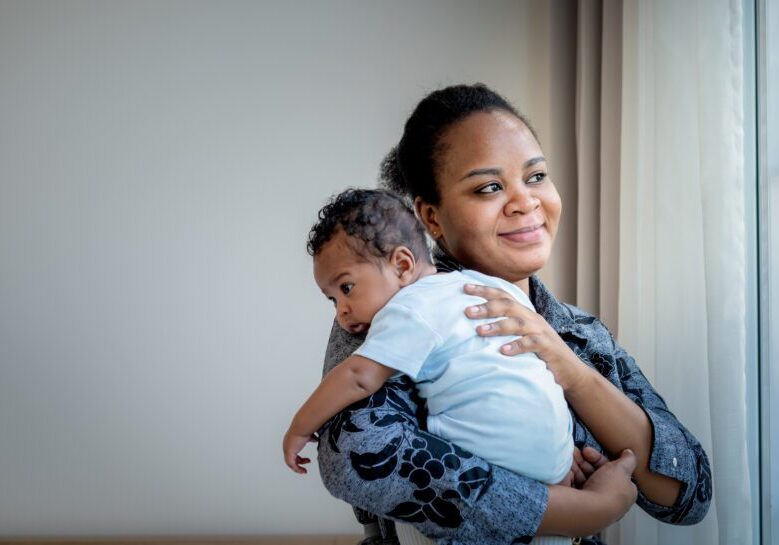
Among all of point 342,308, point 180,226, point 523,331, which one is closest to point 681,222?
point 523,331

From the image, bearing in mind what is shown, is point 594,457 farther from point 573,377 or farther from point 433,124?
point 433,124

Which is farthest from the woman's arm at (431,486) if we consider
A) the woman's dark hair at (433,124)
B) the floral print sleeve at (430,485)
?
the woman's dark hair at (433,124)

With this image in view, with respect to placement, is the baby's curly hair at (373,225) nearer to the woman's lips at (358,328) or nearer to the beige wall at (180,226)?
the woman's lips at (358,328)

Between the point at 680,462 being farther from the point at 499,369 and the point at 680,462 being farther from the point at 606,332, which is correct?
the point at 499,369

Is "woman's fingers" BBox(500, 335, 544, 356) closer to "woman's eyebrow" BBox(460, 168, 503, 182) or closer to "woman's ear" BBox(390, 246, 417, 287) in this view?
"woman's ear" BBox(390, 246, 417, 287)

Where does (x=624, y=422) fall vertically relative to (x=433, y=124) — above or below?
below

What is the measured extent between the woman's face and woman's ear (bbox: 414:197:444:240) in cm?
4

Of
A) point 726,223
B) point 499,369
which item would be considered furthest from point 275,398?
point 499,369

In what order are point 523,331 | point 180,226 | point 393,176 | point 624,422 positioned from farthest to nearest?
point 180,226 < point 393,176 < point 624,422 < point 523,331

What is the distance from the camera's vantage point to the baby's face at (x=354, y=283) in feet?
4.07

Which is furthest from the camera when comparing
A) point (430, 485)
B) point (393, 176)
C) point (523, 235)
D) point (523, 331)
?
point (393, 176)

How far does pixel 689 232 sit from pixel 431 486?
1.19 m

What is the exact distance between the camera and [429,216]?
4.87ft

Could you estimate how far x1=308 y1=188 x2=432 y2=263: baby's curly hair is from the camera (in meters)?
1.25
